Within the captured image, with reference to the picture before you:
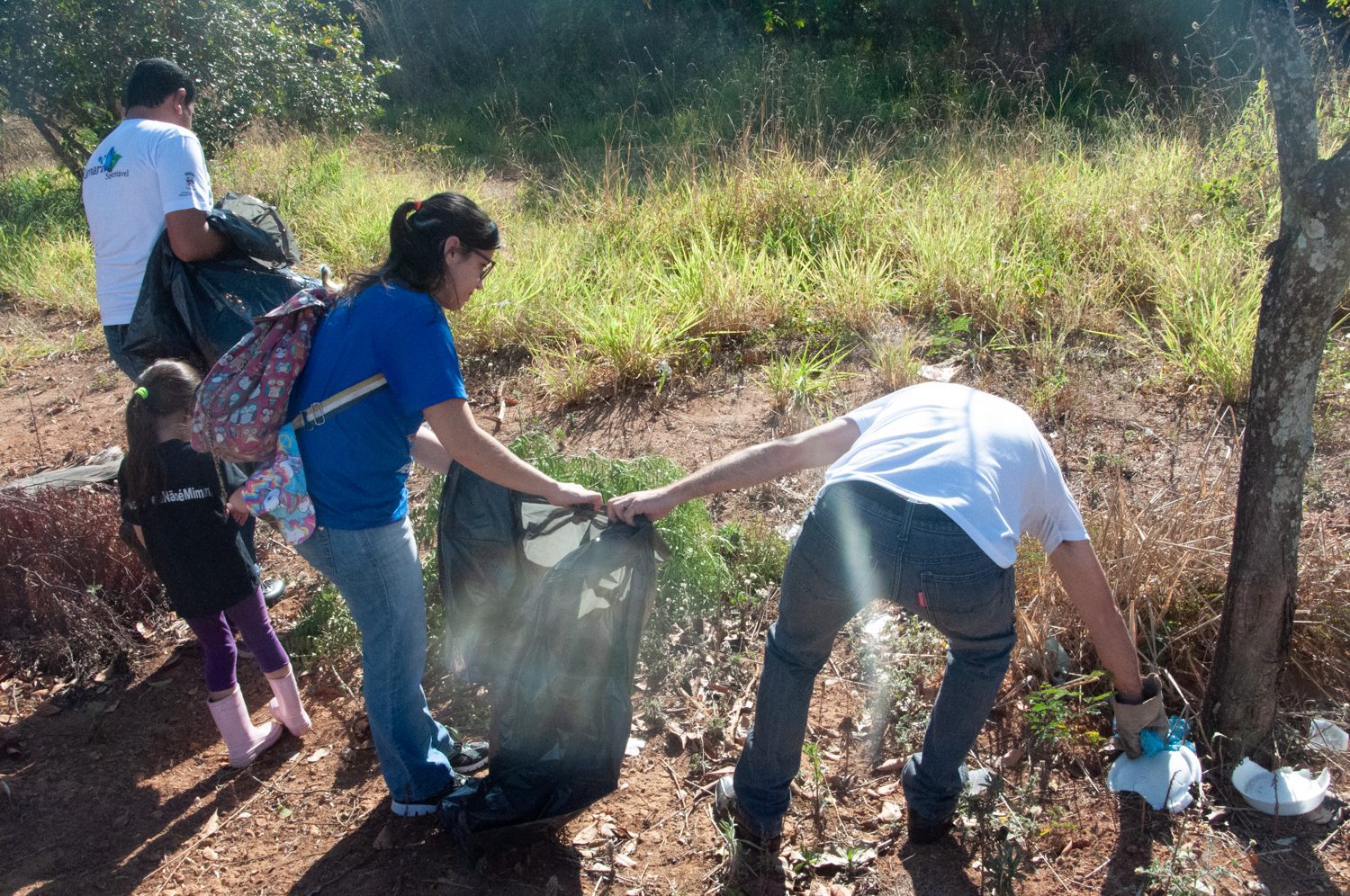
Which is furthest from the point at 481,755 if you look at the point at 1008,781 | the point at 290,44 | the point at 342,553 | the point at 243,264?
the point at 290,44

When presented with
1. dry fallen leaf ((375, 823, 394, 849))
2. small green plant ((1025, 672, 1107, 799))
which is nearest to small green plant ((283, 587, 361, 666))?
dry fallen leaf ((375, 823, 394, 849))

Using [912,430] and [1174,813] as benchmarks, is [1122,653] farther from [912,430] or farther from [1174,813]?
[912,430]

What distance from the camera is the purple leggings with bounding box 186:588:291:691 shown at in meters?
2.91

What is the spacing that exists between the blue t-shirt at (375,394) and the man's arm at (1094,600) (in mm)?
1564

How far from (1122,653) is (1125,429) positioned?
2.27 metres

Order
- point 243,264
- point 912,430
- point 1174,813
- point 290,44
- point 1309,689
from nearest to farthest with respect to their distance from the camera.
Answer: point 912,430 → point 1174,813 → point 1309,689 → point 243,264 → point 290,44

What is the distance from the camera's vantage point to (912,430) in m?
2.07

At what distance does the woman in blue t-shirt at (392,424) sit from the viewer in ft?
6.96

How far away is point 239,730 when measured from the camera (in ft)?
9.96

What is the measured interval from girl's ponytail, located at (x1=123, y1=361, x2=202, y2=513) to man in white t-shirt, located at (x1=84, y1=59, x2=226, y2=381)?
1.82ft

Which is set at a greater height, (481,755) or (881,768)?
(481,755)

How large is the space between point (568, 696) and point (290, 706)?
1318mm

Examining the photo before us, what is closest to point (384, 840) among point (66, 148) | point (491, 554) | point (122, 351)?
point (491, 554)

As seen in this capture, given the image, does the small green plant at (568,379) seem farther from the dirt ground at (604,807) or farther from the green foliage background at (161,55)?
the green foliage background at (161,55)
